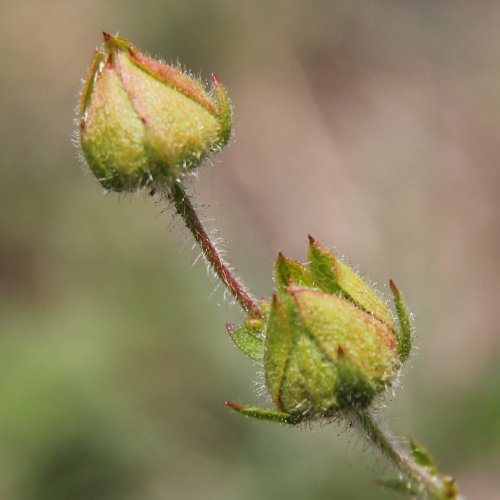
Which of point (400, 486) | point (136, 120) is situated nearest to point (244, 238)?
point (136, 120)

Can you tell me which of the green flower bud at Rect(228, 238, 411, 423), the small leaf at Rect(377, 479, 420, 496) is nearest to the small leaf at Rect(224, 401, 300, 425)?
the green flower bud at Rect(228, 238, 411, 423)

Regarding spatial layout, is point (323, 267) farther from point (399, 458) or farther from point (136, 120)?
point (136, 120)

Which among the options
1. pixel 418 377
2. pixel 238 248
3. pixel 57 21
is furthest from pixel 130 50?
pixel 57 21

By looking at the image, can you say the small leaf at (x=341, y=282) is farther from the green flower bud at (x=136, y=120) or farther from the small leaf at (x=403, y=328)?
the green flower bud at (x=136, y=120)

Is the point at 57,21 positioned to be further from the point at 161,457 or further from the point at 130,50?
the point at 130,50

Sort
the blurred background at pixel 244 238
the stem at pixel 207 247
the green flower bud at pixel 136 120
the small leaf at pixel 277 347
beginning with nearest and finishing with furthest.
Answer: the small leaf at pixel 277 347 < the green flower bud at pixel 136 120 < the stem at pixel 207 247 < the blurred background at pixel 244 238

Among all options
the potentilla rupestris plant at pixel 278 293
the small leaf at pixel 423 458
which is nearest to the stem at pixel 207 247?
the potentilla rupestris plant at pixel 278 293

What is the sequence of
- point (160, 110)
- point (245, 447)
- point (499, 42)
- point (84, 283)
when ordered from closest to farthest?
1. point (160, 110)
2. point (245, 447)
3. point (84, 283)
4. point (499, 42)
